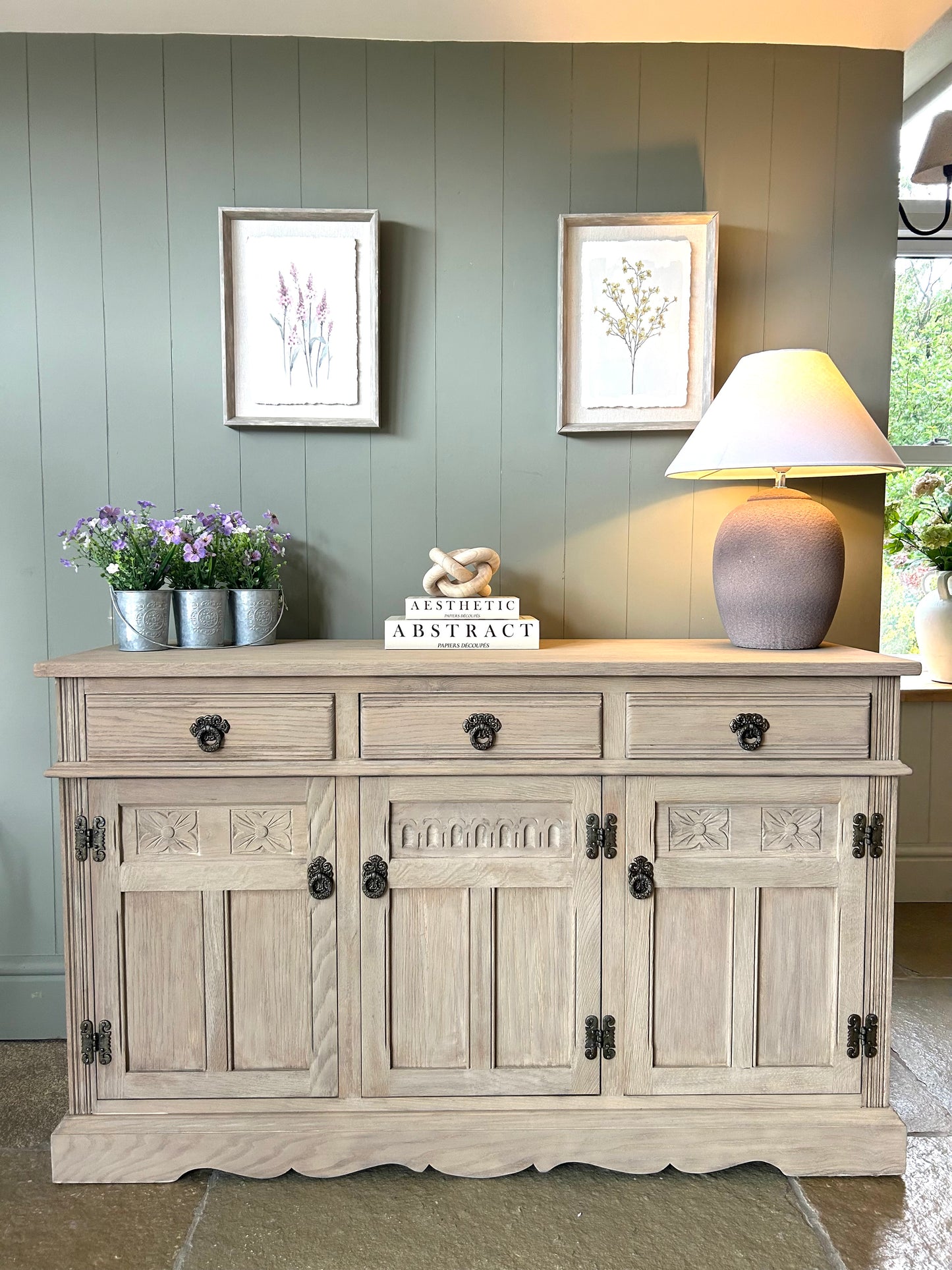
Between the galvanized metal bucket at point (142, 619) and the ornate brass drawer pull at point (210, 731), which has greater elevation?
the galvanized metal bucket at point (142, 619)

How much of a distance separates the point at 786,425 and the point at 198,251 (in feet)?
4.82

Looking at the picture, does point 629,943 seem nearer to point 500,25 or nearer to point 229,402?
point 229,402

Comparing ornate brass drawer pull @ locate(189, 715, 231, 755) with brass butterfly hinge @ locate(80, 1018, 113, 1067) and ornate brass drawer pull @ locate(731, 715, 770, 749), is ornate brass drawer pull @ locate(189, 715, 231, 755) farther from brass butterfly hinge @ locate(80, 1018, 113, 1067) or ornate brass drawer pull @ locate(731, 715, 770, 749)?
ornate brass drawer pull @ locate(731, 715, 770, 749)

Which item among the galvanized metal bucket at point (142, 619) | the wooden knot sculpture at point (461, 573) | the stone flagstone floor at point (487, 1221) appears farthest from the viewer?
the wooden knot sculpture at point (461, 573)

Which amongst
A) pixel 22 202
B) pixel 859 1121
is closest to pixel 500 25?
pixel 22 202

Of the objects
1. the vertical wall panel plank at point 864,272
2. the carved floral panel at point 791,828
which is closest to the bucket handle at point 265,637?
the carved floral panel at point 791,828

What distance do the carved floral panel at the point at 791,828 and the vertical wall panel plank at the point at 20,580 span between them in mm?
1773

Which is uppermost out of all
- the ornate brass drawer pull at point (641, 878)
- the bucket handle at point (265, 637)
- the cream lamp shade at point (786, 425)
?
the cream lamp shade at point (786, 425)

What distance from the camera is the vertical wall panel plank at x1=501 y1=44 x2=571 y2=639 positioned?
1.99 m

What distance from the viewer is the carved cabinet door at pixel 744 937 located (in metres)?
1.61

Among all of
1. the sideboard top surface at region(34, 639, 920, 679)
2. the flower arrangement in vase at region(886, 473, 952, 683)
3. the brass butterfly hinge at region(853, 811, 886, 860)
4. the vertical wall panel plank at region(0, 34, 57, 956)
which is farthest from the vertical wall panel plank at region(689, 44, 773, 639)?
the vertical wall panel plank at region(0, 34, 57, 956)

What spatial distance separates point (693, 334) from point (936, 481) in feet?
4.26

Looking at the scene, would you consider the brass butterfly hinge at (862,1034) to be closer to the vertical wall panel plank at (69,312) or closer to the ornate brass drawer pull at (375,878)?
the ornate brass drawer pull at (375,878)

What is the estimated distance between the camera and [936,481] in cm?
277
